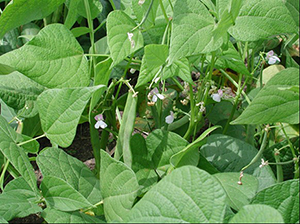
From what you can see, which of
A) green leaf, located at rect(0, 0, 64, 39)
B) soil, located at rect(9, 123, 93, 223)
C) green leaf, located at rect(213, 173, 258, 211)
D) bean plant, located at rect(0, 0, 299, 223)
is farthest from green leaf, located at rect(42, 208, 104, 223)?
soil, located at rect(9, 123, 93, 223)

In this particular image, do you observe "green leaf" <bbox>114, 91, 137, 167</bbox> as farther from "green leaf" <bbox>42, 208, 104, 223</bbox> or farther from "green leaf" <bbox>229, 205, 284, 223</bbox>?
"green leaf" <bbox>229, 205, 284, 223</bbox>

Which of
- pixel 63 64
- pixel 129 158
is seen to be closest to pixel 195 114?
pixel 129 158

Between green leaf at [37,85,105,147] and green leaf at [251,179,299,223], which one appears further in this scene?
green leaf at [37,85,105,147]

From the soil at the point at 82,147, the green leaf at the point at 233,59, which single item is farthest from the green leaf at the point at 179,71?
the soil at the point at 82,147

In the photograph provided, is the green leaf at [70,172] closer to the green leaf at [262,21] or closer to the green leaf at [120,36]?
the green leaf at [120,36]

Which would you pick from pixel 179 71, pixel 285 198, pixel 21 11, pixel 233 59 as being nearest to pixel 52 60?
pixel 21 11

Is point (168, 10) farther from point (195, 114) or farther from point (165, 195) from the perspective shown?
point (165, 195)

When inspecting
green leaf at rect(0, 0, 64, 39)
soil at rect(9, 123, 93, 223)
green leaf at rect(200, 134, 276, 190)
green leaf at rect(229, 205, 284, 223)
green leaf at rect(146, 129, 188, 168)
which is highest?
green leaf at rect(0, 0, 64, 39)
